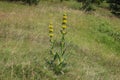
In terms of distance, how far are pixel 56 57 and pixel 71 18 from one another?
39.5 feet

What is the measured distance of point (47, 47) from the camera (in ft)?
32.8

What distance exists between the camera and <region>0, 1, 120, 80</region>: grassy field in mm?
6219

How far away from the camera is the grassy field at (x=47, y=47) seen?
622 centimetres

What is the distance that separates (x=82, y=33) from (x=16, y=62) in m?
10.7

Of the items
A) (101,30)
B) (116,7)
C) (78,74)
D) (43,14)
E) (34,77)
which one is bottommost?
(116,7)

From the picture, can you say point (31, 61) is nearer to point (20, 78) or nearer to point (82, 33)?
point (20, 78)

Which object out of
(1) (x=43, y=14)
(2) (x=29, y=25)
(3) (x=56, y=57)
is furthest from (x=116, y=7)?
(3) (x=56, y=57)

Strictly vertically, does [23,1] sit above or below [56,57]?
below

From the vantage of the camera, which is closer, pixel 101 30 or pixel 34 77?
pixel 34 77

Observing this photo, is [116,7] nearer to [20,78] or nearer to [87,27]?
[87,27]

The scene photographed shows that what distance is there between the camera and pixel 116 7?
32.0 m

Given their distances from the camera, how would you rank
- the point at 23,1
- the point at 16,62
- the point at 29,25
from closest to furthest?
the point at 16,62 < the point at 29,25 < the point at 23,1

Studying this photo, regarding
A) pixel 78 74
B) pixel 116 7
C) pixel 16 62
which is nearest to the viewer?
pixel 16 62

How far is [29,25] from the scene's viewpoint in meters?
14.9
